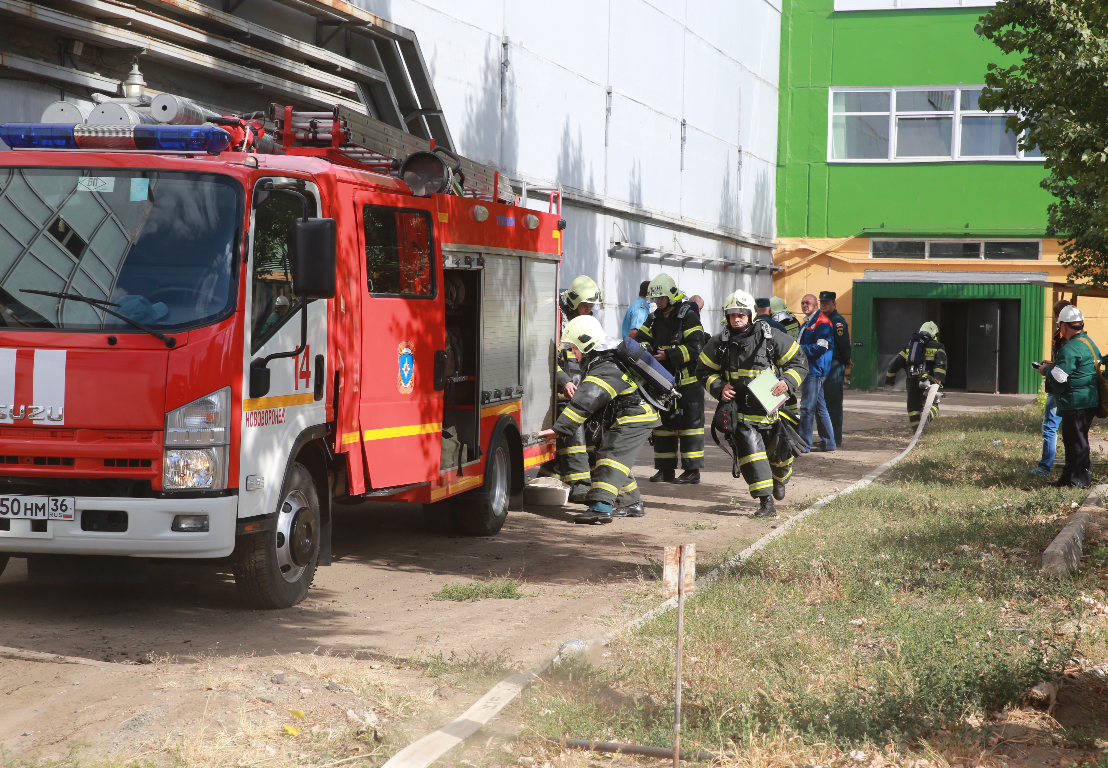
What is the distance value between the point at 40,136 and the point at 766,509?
22.1 ft

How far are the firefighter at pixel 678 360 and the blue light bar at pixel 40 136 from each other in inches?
255

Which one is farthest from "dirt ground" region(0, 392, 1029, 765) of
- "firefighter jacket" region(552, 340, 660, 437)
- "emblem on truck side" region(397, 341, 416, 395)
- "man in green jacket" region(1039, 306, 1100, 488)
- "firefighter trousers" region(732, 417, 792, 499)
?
"man in green jacket" region(1039, 306, 1100, 488)

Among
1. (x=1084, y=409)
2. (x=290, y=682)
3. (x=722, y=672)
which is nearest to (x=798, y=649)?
(x=722, y=672)

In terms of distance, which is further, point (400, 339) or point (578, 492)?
point (578, 492)

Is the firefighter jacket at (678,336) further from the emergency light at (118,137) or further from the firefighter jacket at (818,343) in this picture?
the emergency light at (118,137)

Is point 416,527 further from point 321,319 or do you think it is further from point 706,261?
point 706,261

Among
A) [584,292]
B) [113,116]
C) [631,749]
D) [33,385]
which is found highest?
[113,116]

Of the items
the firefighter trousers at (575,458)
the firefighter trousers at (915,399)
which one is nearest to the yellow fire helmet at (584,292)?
the firefighter trousers at (575,458)

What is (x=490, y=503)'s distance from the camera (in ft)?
30.0

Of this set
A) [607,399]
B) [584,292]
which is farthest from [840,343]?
[607,399]

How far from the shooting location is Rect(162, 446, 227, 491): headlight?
5.78 metres

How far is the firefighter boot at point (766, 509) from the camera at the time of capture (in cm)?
1041

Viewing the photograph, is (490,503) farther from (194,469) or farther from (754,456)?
(194,469)

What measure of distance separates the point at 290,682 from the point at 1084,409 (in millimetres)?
9183
